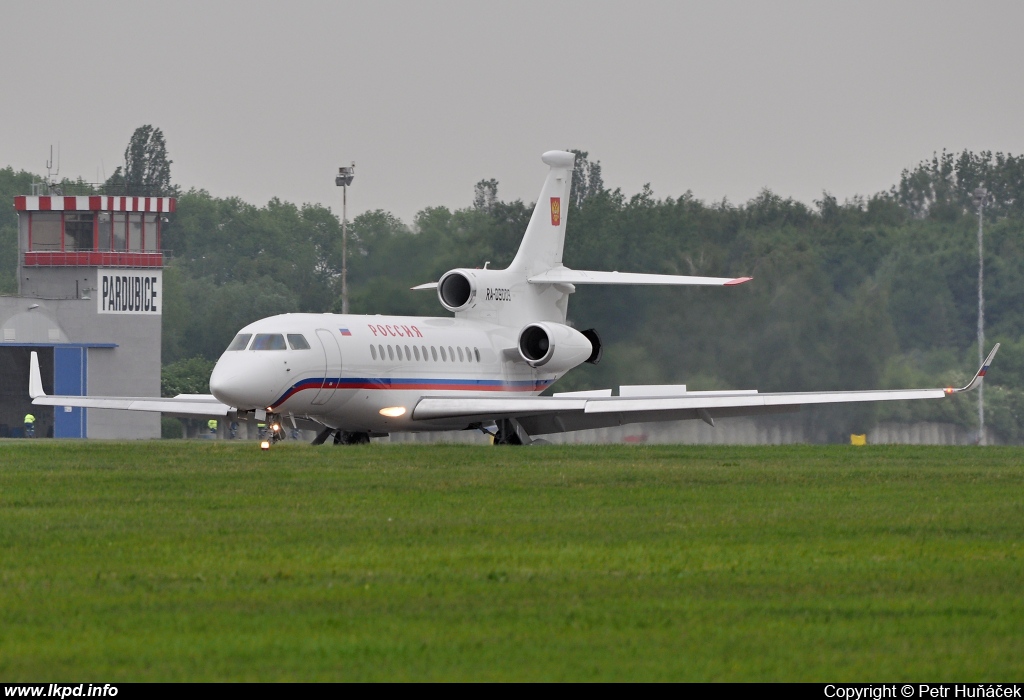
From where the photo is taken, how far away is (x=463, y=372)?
3306 centimetres

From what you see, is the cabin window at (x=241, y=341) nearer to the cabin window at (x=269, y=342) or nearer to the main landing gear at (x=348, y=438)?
the cabin window at (x=269, y=342)

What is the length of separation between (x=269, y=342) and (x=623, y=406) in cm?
684

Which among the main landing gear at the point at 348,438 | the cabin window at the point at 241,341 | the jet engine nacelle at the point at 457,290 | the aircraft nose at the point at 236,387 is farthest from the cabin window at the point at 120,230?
the aircraft nose at the point at 236,387

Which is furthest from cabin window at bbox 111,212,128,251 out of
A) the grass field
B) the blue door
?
the grass field

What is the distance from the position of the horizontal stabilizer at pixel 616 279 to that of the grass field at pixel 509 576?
Answer: 11343mm

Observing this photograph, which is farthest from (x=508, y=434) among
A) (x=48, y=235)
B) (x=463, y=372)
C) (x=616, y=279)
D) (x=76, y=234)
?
(x=48, y=235)

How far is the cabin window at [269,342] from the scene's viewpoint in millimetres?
28000

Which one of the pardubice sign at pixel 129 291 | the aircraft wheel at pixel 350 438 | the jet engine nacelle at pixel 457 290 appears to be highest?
the pardubice sign at pixel 129 291

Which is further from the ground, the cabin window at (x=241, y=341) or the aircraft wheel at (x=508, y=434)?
the cabin window at (x=241, y=341)

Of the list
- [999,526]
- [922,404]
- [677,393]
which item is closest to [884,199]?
[922,404]

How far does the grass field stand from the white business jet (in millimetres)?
7514

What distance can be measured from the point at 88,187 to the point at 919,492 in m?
50.3

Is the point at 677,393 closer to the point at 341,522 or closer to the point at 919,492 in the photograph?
the point at 919,492

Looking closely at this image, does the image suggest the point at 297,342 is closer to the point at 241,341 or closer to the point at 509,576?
the point at 241,341
